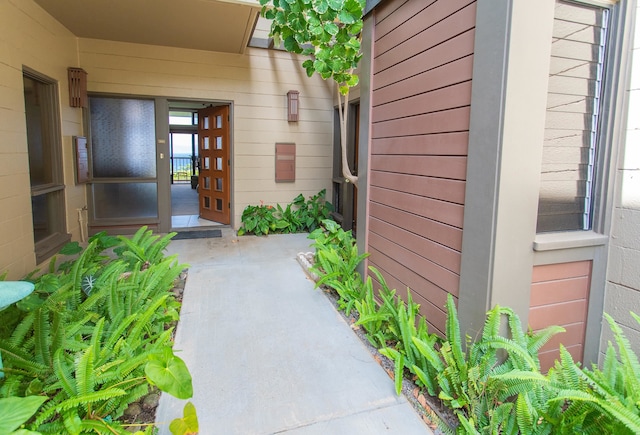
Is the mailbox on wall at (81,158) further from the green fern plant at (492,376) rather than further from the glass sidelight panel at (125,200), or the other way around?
the green fern plant at (492,376)

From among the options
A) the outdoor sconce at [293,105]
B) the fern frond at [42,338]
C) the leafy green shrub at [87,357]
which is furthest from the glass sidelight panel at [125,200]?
the fern frond at [42,338]

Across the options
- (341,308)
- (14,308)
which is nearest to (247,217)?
(341,308)

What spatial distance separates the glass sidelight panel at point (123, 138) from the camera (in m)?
5.43

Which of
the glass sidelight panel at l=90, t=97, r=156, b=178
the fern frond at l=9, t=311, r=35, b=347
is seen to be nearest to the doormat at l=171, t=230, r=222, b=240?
the glass sidelight panel at l=90, t=97, r=156, b=178

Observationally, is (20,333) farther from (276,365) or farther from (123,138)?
(123,138)

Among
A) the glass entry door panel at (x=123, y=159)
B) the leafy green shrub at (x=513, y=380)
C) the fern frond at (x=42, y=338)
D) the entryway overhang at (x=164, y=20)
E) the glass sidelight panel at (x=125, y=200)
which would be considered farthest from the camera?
the glass sidelight panel at (x=125, y=200)

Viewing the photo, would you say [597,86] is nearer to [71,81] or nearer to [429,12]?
[429,12]

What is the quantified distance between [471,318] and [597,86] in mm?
1384

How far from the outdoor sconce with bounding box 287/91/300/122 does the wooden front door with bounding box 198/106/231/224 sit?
96 centimetres

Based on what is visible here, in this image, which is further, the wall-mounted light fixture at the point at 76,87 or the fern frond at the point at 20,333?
the wall-mounted light fixture at the point at 76,87

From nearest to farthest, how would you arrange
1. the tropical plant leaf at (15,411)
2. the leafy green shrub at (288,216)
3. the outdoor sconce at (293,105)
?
the tropical plant leaf at (15,411)
the leafy green shrub at (288,216)
the outdoor sconce at (293,105)

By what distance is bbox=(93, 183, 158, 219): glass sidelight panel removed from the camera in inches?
219

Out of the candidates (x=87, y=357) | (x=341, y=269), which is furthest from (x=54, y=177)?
(x=87, y=357)

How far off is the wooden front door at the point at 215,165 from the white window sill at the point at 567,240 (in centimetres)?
489
